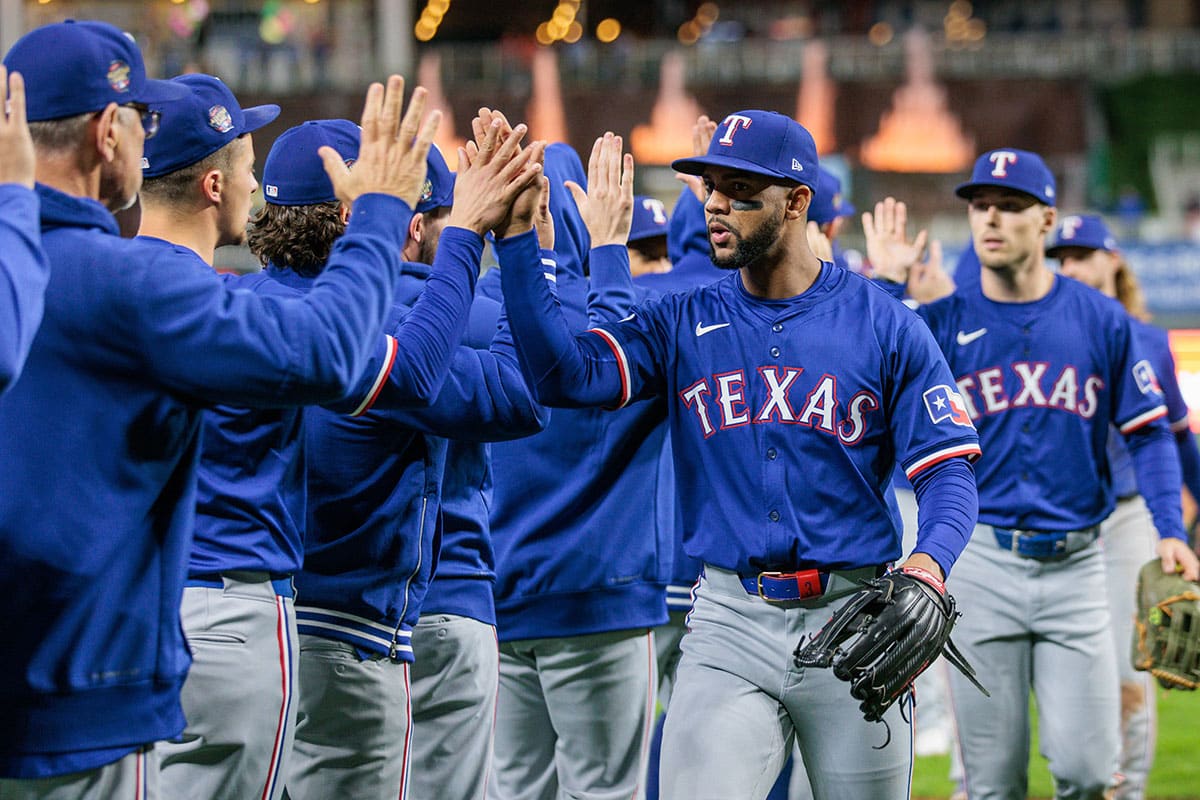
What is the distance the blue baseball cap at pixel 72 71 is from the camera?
2.50m

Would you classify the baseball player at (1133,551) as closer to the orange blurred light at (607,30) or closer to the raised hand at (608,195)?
the raised hand at (608,195)

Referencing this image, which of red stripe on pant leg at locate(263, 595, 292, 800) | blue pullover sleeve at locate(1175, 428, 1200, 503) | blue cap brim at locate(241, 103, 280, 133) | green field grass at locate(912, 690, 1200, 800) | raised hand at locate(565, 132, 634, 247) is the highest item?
blue cap brim at locate(241, 103, 280, 133)

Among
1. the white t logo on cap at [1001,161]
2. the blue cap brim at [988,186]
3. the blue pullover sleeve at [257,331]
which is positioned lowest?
the blue pullover sleeve at [257,331]

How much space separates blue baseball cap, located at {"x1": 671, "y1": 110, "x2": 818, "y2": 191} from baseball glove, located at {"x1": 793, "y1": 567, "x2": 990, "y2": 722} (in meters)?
1.10

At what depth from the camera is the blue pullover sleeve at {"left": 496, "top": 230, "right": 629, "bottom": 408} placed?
138 inches

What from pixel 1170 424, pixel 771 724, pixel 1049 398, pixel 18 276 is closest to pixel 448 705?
pixel 771 724

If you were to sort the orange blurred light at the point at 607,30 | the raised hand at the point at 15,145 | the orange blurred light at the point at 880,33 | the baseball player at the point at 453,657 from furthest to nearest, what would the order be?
the orange blurred light at the point at 607,30 < the orange blurred light at the point at 880,33 < the baseball player at the point at 453,657 < the raised hand at the point at 15,145

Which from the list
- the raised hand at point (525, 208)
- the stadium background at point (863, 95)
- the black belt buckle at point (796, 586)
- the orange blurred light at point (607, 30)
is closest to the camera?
the raised hand at point (525, 208)

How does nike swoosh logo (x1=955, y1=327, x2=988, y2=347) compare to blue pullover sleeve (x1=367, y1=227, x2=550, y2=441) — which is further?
nike swoosh logo (x1=955, y1=327, x2=988, y2=347)

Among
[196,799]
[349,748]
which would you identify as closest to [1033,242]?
[349,748]

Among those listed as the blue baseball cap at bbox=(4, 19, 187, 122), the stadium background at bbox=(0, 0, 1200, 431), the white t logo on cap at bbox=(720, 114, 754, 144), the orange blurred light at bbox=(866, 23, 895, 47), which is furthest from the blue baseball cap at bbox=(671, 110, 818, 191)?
the orange blurred light at bbox=(866, 23, 895, 47)

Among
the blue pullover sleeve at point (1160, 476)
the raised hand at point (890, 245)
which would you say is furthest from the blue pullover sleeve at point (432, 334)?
the blue pullover sleeve at point (1160, 476)

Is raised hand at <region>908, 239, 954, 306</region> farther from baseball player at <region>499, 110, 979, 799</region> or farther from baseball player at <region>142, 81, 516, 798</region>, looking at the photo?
baseball player at <region>142, 81, 516, 798</region>

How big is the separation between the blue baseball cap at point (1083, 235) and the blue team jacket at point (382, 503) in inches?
178
